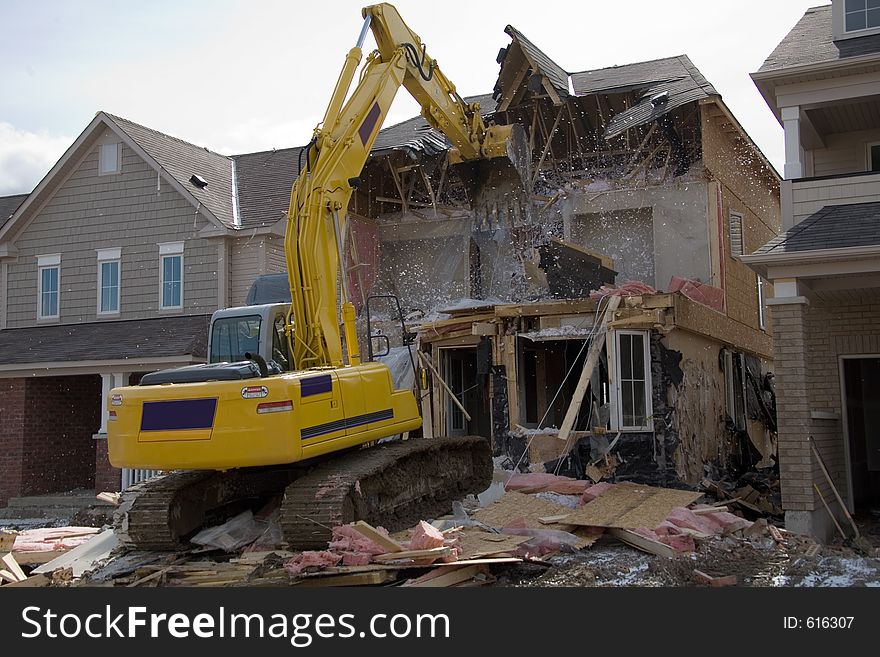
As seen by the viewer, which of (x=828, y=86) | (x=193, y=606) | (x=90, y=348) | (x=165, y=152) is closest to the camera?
(x=193, y=606)

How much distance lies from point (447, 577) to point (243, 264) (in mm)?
13374

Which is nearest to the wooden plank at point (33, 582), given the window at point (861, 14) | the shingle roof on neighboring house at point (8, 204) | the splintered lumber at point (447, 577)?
the splintered lumber at point (447, 577)

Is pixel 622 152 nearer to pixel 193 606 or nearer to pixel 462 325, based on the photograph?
pixel 462 325

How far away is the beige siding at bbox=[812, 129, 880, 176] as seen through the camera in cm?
1512

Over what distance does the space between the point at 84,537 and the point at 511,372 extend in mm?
6577

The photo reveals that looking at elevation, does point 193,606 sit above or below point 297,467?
below

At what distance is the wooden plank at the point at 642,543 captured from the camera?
32.0 ft

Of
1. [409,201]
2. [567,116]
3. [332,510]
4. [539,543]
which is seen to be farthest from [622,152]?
[332,510]

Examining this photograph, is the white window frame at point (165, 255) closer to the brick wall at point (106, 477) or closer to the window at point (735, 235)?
the brick wall at point (106, 477)

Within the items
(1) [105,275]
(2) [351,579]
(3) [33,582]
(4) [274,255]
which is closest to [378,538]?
(2) [351,579]

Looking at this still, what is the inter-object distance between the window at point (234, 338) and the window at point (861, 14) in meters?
10.1

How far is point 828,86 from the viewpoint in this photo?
535 inches

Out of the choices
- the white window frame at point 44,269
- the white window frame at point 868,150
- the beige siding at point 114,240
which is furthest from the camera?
the white window frame at point 44,269

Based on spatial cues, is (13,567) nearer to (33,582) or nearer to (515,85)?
(33,582)
